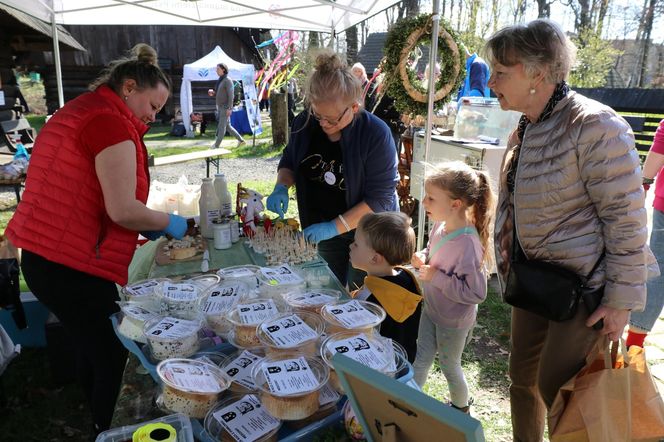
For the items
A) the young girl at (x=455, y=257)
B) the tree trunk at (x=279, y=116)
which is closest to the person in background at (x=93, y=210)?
the young girl at (x=455, y=257)

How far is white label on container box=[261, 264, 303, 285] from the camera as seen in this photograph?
1.63 m

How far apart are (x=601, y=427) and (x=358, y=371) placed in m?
1.19

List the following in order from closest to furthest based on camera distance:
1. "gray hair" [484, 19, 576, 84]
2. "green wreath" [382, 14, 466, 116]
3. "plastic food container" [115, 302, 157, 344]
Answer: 1. "plastic food container" [115, 302, 157, 344]
2. "gray hair" [484, 19, 576, 84]
3. "green wreath" [382, 14, 466, 116]

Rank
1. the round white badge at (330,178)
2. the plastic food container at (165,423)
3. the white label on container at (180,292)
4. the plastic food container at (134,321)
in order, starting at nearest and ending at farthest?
the plastic food container at (165,423) < the plastic food container at (134,321) < the white label on container at (180,292) < the round white badge at (330,178)

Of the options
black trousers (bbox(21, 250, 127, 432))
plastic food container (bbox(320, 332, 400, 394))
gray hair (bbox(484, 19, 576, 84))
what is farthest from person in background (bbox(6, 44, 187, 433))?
gray hair (bbox(484, 19, 576, 84))

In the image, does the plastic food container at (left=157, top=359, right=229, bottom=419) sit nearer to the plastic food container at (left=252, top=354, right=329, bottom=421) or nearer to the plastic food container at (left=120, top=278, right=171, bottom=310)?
the plastic food container at (left=252, top=354, right=329, bottom=421)

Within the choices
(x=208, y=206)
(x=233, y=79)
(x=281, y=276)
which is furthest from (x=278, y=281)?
(x=233, y=79)

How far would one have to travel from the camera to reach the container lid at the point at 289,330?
1201 mm

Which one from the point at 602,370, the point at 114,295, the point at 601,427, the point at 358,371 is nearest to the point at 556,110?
the point at 602,370

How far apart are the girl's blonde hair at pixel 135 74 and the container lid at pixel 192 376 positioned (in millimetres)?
1255

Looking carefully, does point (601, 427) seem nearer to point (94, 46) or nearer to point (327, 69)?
point (327, 69)

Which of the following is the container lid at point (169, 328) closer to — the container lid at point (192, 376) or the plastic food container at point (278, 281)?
the container lid at point (192, 376)

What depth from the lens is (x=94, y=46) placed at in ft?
59.8

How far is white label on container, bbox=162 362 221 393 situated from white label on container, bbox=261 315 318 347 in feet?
0.60
